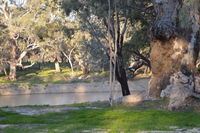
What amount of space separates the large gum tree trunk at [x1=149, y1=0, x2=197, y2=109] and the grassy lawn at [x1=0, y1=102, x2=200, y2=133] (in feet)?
5.21

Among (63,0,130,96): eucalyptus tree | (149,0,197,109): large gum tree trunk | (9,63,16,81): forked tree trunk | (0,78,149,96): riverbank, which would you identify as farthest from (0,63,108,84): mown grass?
(149,0,197,109): large gum tree trunk

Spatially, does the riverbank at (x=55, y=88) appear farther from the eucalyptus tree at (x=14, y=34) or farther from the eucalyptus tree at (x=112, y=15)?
the eucalyptus tree at (x=112, y=15)

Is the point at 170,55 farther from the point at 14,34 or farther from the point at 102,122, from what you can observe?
A: the point at 14,34

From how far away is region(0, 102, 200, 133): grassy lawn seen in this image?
33.3ft

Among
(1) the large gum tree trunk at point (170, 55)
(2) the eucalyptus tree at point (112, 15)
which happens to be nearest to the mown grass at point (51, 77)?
(2) the eucalyptus tree at point (112, 15)

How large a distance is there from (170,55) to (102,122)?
579 cm

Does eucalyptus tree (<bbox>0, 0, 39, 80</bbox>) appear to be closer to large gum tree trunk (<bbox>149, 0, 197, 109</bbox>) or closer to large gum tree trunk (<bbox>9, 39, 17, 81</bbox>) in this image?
large gum tree trunk (<bbox>9, 39, 17, 81</bbox>)

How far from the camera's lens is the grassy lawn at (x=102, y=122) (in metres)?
10.2

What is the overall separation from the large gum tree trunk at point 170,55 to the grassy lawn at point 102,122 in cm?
159

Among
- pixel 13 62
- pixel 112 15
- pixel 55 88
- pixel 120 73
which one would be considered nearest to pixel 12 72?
pixel 13 62

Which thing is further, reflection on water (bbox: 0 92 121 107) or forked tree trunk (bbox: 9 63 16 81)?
forked tree trunk (bbox: 9 63 16 81)

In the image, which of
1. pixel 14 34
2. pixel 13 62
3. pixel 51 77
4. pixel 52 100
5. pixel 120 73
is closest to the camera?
pixel 120 73

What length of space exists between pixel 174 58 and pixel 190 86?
4.49 feet

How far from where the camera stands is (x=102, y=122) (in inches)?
468
